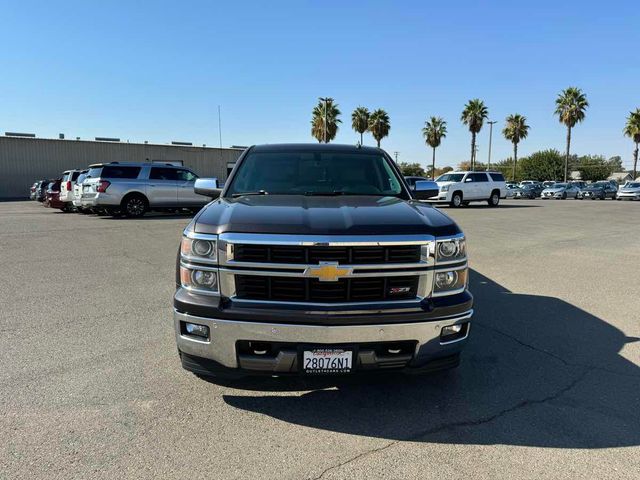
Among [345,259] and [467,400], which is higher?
[345,259]

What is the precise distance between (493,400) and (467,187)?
24359 millimetres

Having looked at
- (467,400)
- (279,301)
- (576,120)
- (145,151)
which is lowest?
(467,400)

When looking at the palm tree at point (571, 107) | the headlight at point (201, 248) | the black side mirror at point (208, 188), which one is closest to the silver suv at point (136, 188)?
the black side mirror at point (208, 188)

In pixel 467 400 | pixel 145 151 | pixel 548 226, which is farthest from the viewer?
pixel 145 151

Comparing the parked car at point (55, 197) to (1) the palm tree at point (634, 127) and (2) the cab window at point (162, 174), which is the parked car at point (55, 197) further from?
(1) the palm tree at point (634, 127)

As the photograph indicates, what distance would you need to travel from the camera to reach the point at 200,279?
3.09 m

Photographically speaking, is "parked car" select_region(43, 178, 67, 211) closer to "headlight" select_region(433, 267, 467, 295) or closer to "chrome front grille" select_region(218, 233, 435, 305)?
"chrome front grille" select_region(218, 233, 435, 305)

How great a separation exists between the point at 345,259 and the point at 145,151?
4581 cm

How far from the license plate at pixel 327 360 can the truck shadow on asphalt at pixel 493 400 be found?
0.24 m

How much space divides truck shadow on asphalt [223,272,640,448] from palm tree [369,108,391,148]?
53.9 m

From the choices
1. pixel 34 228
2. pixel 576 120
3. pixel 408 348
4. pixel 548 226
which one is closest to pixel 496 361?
pixel 408 348

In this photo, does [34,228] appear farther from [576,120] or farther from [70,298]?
[576,120]

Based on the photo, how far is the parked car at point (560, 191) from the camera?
44.5 meters

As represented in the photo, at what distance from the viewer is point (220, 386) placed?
3596 mm
